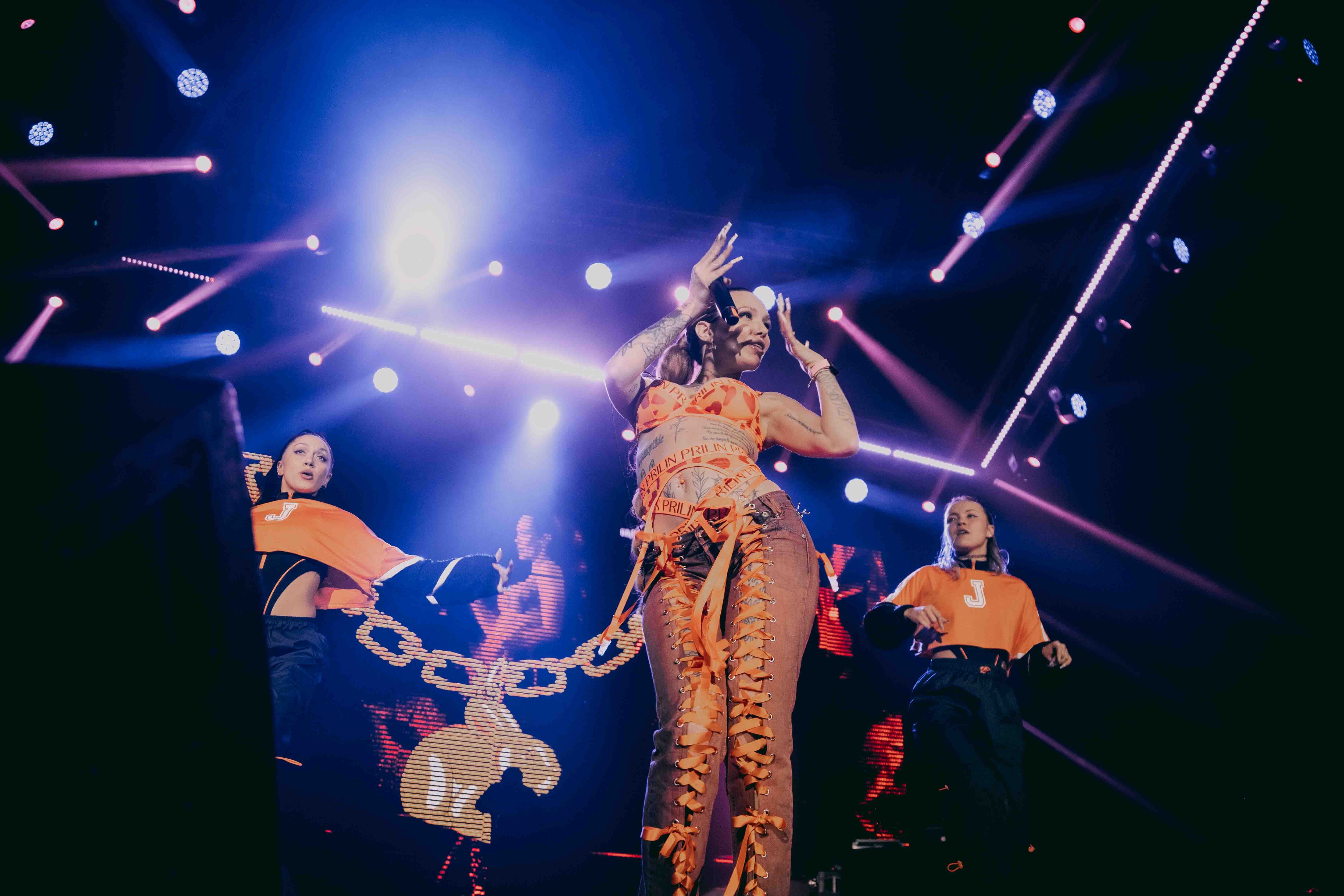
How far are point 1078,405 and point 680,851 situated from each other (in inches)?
188

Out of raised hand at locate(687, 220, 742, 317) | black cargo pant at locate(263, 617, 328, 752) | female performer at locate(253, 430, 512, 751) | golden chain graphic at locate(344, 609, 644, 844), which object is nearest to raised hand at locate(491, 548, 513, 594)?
female performer at locate(253, 430, 512, 751)

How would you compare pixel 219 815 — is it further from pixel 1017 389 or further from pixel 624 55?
pixel 1017 389

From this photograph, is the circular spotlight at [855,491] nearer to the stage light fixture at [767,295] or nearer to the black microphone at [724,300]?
the stage light fixture at [767,295]

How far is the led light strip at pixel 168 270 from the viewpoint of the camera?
4.08 m

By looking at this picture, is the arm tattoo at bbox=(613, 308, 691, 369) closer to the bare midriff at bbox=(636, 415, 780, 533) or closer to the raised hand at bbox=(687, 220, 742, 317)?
the raised hand at bbox=(687, 220, 742, 317)

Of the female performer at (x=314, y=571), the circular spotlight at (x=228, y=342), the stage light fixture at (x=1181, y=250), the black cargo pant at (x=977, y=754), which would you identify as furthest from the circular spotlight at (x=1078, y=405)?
the circular spotlight at (x=228, y=342)

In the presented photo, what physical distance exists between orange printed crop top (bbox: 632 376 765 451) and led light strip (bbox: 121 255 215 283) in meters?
2.98

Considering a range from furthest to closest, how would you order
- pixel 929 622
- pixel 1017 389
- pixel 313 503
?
pixel 1017 389
pixel 313 503
pixel 929 622

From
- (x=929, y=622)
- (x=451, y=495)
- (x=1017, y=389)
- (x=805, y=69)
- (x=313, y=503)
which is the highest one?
(x=805, y=69)

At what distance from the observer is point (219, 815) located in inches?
35.5

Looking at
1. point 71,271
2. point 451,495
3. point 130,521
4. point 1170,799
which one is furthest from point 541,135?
point 1170,799

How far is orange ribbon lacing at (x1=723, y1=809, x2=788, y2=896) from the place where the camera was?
5.87 feet

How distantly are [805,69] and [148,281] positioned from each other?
12.3ft

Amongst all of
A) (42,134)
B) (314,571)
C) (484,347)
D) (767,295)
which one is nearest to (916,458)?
(767,295)
